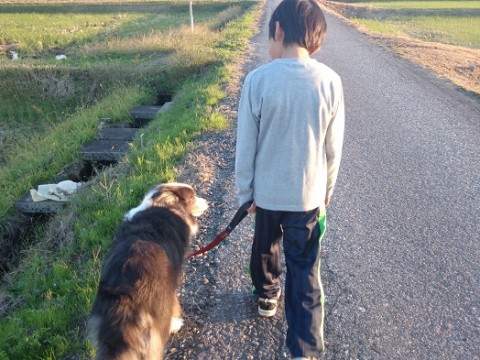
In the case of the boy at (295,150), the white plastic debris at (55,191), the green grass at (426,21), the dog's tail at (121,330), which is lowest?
the white plastic debris at (55,191)

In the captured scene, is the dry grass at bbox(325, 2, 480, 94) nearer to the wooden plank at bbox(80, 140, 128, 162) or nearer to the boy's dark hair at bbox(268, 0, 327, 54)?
the wooden plank at bbox(80, 140, 128, 162)

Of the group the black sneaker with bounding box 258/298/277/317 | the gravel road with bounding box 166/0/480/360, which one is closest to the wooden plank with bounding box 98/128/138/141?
the gravel road with bounding box 166/0/480/360

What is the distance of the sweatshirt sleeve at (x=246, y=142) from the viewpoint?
2.46 m

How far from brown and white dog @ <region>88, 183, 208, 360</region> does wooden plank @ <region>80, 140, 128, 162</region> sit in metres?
4.12

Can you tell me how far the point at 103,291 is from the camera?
7.95 ft

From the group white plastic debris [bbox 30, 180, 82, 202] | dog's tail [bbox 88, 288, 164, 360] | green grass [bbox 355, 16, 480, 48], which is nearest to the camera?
dog's tail [bbox 88, 288, 164, 360]

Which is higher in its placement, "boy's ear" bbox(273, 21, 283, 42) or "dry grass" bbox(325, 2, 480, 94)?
"boy's ear" bbox(273, 21, 283, 42)

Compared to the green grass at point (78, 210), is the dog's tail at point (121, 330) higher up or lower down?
higher up

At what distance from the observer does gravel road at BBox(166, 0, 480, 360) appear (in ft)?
→ 9.75

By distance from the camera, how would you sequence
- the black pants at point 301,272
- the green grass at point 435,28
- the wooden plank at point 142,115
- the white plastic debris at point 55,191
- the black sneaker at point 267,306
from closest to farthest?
the black pants at point 301,272
the black sneaker at point 267,306
the white plastic debris at point 55,191
the wooden plank at point 142,115
the green grass at point 435,28

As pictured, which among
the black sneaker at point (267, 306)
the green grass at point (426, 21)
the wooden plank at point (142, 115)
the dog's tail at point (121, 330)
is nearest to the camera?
the dog's tail at point (121, 330)

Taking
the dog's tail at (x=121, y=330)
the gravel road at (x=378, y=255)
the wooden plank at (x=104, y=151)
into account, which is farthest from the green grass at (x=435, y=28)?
the dog's tail at (x=121, y=330)

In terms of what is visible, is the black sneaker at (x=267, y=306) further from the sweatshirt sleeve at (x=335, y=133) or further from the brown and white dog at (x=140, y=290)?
the sweatshirt sleeve at (x=335, y=133)

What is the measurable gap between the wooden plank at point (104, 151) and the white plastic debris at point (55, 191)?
0.98 m
